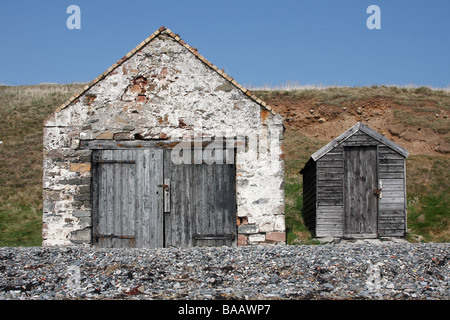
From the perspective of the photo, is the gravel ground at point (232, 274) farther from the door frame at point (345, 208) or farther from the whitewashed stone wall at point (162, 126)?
the door frame at point (345, 208)

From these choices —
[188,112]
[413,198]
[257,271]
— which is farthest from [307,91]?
[257,271]

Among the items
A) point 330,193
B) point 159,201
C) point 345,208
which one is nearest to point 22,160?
point 159,201

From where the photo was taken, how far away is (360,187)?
45.1 ft

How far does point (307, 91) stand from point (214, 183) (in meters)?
26.1

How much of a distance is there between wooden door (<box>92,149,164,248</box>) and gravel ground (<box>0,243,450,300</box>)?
2.03 meters

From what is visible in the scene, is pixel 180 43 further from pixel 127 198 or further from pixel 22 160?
pixel 22 160

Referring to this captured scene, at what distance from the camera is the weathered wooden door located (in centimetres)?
1084

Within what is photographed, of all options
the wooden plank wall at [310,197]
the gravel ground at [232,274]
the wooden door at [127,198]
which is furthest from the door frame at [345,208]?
the wooden door at [127,198]

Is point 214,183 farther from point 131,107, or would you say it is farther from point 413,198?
point 413,198

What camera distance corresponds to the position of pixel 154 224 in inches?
428

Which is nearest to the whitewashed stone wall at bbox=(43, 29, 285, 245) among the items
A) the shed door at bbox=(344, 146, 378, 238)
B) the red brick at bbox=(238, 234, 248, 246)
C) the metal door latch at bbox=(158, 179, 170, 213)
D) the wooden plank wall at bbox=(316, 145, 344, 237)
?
the red brick at bbox=(238, 234, 248, 246)

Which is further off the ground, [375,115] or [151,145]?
[375,115]

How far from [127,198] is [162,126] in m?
1.87
